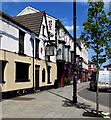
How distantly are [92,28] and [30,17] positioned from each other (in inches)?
525

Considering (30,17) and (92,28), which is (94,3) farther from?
(30,17)

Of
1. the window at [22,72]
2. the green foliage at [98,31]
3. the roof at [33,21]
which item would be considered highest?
the roof at [33,21]

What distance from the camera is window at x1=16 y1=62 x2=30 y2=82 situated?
14.2m

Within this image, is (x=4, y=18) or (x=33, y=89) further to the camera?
(x=33, y=89)

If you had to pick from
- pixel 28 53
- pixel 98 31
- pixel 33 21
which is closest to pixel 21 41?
pixel 28 53

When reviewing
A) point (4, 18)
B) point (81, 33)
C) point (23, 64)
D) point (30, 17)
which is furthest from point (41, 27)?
point (81, 33)

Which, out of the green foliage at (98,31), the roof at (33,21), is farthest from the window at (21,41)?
the green foliage at (98,31)

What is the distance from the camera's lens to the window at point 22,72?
14243 mm

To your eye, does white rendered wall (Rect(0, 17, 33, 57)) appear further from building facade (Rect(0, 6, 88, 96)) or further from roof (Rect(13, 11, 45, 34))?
roof (Rect(13, 11, 45, 34))

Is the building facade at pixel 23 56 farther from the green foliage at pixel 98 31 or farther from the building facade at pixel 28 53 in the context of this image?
the green foliage at pixel 98 31

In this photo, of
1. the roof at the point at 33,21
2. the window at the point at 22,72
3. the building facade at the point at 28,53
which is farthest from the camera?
the roof at the point at 33,21

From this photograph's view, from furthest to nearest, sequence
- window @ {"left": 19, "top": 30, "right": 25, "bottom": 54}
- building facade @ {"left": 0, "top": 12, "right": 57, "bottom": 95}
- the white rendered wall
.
→ window @ {"left": 19, "top": 30, "right": 25, "bottom": 54}, building facade @ {"left": 0, "top": 12, "right": 57, "bottom": 95}, the white rendered wall

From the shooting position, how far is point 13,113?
8148 millimetres

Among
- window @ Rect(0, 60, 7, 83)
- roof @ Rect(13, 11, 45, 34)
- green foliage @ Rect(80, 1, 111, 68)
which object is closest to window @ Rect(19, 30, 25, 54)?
window @ Rect(0, 60, 7, 83)
